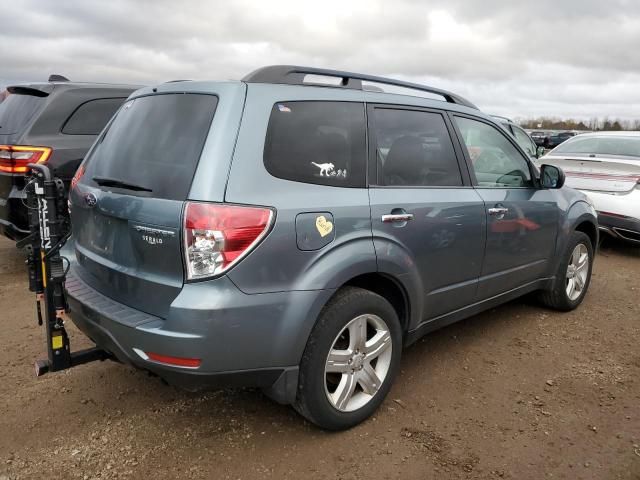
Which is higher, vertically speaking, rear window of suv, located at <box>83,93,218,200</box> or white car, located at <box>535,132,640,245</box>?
rear window of suv, located at <box>83,93,218,200</box>

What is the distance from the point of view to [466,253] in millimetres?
3375

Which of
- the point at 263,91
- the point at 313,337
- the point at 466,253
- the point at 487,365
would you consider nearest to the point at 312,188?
the point at 263,91

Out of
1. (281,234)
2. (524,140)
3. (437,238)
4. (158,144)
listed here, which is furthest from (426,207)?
(524,140)

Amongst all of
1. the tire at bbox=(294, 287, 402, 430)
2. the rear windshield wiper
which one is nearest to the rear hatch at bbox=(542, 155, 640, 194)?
the tire at bbox=(294, 287, 402, 430)

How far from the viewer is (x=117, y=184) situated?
2641 mm

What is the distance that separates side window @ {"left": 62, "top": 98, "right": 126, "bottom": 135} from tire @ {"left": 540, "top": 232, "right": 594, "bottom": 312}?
4553mm

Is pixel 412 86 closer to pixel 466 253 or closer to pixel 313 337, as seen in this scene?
pixel 466 253

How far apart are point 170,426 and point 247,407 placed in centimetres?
44

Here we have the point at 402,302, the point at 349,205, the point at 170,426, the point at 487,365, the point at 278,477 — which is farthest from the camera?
the point at 487,365

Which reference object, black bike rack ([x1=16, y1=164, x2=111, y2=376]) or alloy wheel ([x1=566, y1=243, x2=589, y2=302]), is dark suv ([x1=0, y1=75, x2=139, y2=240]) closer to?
black bike rack ([x1=16, y1=164, x2=111, y2=376])

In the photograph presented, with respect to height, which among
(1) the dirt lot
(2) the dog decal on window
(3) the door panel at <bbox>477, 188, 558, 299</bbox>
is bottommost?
(1) the dirt lot

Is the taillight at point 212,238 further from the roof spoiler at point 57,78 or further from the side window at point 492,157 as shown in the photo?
the roof spoiler at point 57,78

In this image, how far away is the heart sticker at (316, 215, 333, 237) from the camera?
249 centimetres

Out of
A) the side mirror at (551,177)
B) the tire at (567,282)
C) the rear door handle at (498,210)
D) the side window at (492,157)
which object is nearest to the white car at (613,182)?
the tire at (567,282)
